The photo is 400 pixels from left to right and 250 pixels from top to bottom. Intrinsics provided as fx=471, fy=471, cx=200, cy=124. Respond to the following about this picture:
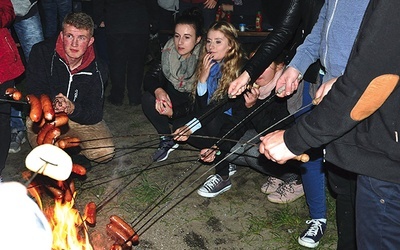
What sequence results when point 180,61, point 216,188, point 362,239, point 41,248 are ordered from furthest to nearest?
point 180,61 → point 216,188 → point 362,239 → point 41,248

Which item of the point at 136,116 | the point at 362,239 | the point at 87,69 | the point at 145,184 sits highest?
the point at 362,239

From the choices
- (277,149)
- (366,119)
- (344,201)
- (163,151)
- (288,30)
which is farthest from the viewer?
(163,151)

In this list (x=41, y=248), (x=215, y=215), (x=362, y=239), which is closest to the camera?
(x=41, y=248)

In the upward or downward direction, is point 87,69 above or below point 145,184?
above

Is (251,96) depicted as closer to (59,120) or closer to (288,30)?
(288,30)

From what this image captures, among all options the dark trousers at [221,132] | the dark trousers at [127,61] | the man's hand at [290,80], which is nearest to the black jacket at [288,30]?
the man's hand at [290,80]

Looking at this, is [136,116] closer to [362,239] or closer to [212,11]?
[212,11]

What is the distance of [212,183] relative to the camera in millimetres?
4750

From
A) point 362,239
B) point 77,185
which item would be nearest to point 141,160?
point 77,185

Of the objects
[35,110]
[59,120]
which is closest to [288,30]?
[59,120]

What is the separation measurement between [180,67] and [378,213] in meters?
3.26

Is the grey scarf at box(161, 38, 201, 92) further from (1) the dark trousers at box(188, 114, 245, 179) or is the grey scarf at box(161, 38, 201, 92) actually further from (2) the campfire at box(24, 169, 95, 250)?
(2) the campfire at box(24, 169, 95, 250)

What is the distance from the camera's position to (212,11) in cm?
793

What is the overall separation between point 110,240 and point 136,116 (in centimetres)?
313
